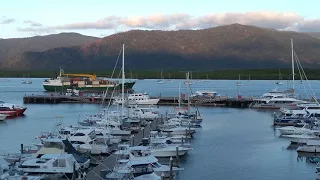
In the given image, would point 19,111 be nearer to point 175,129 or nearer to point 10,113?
point 10,113

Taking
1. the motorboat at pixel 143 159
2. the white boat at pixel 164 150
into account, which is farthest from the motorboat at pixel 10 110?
the motorboat at pixel 143 159

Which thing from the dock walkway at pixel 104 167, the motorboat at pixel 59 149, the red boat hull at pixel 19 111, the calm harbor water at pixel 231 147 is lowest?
the calm harbor water at pixel 231 147

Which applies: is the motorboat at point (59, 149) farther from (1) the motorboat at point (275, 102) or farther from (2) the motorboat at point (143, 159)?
(1) the motorboat at point (275, 102)

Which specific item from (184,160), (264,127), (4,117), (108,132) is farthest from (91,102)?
(184,160)

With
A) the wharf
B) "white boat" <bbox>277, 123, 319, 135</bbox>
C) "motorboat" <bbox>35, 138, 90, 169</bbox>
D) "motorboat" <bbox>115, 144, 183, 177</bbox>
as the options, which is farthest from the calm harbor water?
the wharf

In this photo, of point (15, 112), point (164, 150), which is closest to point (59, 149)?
point (164, 150)

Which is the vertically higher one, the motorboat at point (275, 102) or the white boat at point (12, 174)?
the motorboat at point (275, 102)

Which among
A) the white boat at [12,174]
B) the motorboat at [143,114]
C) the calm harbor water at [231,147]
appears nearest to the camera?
the white boat at [12,174]

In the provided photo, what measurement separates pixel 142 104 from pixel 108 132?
1166 inches

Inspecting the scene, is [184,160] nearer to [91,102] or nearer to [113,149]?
[113,149]

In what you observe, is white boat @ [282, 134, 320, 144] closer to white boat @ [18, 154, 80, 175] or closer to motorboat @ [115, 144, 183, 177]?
motorboat @ [115, 144, 183, 177]

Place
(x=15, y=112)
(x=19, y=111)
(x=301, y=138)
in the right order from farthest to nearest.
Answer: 1. (x=19, y=111)
2. (x=15, y=112)
3. (x=301, y=138)

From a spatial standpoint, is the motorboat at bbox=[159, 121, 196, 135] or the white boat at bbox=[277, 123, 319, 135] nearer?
the white boat at bbox=[277, 123, 319, 135]

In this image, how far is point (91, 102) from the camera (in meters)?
65.8
